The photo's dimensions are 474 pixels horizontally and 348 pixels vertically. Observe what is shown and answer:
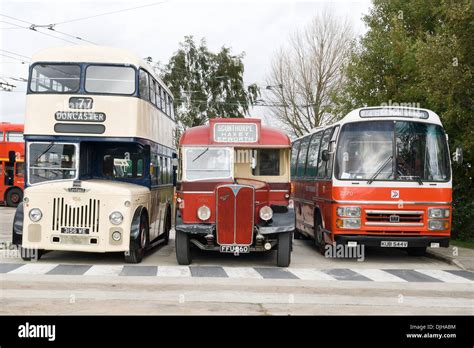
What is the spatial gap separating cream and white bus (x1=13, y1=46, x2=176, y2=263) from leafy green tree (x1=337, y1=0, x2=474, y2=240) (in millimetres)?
8024

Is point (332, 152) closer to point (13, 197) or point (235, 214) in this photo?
point (235, 214)

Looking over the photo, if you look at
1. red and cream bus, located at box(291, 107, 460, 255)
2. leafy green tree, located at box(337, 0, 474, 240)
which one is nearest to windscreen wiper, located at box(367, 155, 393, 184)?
red and cream bus, located at box(291, 107, 460, 255)

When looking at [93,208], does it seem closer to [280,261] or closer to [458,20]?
[280,261]

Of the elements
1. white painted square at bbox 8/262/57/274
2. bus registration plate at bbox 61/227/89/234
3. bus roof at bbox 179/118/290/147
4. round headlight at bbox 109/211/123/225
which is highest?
bus roof at bbox 179/118/290/147

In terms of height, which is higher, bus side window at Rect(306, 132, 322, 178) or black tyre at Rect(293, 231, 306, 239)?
bus side window at Rect(306, 132, 322, 178)

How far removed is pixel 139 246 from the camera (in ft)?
46.2

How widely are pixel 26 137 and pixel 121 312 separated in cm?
679

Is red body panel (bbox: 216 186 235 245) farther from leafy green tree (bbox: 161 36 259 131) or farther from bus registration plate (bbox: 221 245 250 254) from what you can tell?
leafy green tree (bbox: 161 36 259 131)

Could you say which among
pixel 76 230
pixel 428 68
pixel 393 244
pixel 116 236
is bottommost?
pixel 393 244

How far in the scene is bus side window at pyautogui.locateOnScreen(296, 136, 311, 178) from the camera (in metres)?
21.1

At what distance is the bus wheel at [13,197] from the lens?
3834 cm

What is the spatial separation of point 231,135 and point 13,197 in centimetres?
2705

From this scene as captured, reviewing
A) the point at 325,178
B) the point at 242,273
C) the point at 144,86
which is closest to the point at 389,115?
the point at 325,178
